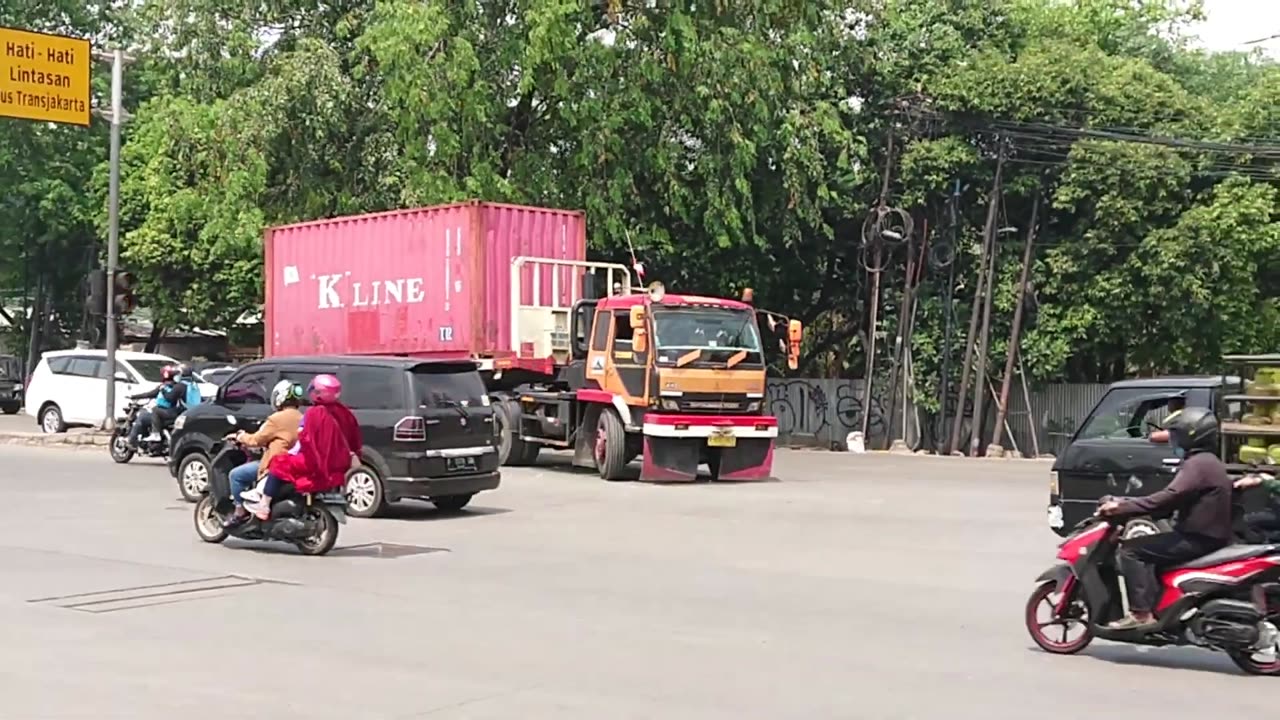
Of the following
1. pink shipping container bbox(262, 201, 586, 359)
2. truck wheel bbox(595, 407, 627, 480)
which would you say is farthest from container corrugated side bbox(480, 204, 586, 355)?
truck wheel bbox(595, 407, 627, 480)

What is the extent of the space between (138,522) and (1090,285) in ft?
72.7

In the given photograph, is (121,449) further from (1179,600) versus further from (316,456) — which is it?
(1179,600)

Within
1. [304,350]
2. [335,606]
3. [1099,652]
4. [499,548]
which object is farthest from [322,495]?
[304,350]

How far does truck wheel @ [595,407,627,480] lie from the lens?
21203 mm

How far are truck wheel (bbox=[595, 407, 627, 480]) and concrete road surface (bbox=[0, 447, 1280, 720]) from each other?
4250mm

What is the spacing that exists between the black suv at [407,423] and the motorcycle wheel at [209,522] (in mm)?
2499

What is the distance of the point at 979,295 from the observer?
3209cm

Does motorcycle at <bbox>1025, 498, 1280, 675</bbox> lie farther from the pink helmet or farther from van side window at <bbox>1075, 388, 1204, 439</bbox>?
the pink helmet

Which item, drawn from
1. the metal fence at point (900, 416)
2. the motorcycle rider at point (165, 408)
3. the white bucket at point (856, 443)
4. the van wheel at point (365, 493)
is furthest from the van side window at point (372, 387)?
the metal fence at point (900, 416)

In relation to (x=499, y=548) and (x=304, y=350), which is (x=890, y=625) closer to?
(x=499, y=548)

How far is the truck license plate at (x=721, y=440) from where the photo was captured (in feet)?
68.6

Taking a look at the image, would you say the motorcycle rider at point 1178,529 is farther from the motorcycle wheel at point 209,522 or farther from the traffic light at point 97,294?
the traffic light at point 97,294

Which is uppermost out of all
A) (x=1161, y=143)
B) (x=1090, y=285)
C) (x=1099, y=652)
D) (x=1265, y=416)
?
(x=1161, y=143)

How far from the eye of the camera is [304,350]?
86.0 ft
